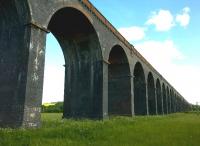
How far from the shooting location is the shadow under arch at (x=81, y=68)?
1465cm

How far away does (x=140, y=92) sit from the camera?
25969mm

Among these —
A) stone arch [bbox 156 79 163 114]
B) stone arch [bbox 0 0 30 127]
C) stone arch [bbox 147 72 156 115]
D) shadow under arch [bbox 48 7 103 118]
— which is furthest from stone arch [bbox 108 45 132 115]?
stone arch [bbox 156 79 163 114]

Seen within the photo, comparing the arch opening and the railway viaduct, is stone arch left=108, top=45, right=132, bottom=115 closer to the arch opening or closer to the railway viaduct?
the railway viaduct

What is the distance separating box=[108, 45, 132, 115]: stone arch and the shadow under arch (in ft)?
16.4

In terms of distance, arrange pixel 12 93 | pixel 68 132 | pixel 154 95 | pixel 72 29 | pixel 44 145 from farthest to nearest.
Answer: pixel 154 95
pixel 72 29
pixel 12 93
pixel 68 132
pixel 44 145

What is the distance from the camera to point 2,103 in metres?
9.07

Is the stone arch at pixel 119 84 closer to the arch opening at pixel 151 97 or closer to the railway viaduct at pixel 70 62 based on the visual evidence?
the railway viaduct at pixel 70 62

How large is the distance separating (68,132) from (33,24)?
169 inches

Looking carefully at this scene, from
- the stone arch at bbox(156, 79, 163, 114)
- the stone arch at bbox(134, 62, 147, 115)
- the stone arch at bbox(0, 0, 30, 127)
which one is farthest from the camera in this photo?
the stone arch at bbox(156, 79, 163, 114)

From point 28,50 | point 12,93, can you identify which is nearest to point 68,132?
point 12,93

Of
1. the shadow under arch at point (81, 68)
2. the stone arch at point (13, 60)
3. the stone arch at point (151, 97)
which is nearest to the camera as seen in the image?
the stone arch at point (13, 60)

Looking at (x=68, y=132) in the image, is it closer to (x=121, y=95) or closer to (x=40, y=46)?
(x=40, y=46)

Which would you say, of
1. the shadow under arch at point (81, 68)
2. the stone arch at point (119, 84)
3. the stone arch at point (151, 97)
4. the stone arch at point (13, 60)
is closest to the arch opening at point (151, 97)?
the stone arch at point (151, 97)

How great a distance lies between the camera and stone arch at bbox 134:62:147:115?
25375mm
